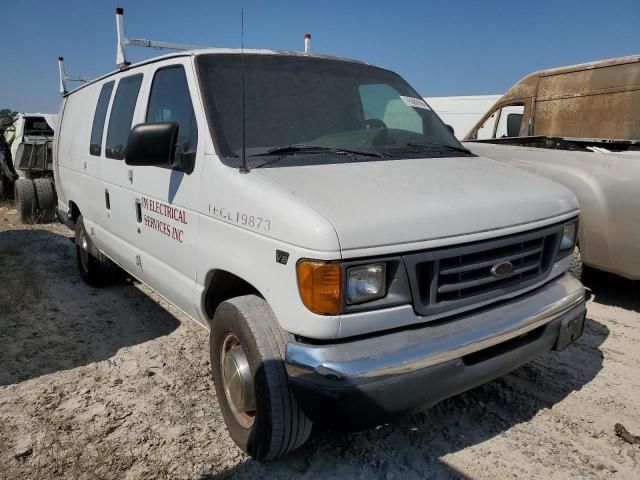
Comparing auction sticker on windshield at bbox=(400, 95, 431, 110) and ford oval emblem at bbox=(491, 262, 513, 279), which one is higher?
auction sticker on windshield at bbox=(400, 95, 431, 110)

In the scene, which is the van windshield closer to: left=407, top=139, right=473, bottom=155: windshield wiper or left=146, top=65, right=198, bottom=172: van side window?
left=407, top=139, right=473, bottom=155: windshield wiper

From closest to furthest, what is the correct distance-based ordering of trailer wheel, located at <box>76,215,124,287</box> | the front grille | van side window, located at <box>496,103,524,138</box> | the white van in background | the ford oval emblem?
the front grille, the ford oval emblem, trailer wheel, located at <box>76,215,124,287</box>, van side window, located at <box>496,103,524,138</box>, the white van in background

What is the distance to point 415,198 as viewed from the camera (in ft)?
7.57

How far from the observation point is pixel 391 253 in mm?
2109

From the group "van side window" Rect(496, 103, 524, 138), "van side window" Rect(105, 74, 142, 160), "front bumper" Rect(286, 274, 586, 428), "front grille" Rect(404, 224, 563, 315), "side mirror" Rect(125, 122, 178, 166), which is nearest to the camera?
"front bumper" Rect(286, 274, 586, 428)

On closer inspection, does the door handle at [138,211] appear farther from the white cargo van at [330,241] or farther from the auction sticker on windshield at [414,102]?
the auction sticker on windshield at [414,102]

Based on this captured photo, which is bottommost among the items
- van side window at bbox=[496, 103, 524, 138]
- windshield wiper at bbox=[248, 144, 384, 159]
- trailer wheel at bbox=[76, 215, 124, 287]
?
trailer wheel at bbox=[76, 215, 124, 287]

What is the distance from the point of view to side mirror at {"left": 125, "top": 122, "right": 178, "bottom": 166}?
2723 mm

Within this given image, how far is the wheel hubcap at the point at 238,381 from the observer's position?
248 centimetres

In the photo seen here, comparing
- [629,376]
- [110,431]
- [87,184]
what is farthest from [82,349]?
[629,376]

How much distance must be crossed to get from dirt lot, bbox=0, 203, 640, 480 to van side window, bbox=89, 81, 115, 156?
5.09ft

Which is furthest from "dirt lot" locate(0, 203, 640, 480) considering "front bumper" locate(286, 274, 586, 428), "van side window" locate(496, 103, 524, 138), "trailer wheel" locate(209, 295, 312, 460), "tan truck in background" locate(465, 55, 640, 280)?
"van side window" locate(496, 103, 524, 138)

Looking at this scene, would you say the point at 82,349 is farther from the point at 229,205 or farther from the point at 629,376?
the point at 629,376

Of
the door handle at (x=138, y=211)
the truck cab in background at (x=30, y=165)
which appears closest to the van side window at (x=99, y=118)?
the door handle at (x=138, y=211)
